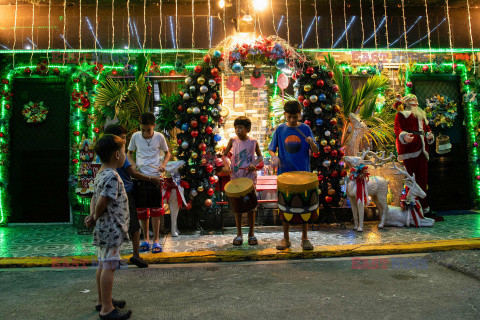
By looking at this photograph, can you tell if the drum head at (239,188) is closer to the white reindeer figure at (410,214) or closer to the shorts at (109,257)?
the shorts at (109,257)

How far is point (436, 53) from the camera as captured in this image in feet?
32.1

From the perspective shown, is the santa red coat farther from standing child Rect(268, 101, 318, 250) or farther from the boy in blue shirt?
the boy in blue shirt

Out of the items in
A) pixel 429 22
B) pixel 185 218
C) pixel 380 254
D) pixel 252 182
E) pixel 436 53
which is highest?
pixel 429 22

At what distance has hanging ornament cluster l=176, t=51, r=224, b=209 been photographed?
7.09 m

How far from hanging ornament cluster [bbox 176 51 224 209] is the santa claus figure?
3626 millimetres

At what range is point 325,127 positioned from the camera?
7570 mm

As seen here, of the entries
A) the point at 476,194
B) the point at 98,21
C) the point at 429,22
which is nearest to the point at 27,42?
the point at 98,21

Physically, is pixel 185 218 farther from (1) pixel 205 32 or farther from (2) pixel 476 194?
(2) pixel 476 194

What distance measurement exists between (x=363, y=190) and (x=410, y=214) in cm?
114

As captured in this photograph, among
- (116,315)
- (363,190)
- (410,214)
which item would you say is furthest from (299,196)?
(410,214)

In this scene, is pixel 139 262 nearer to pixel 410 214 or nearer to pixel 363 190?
pixel 363 190

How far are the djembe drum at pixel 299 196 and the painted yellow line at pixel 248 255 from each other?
509 millimetres

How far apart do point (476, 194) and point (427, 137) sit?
8.82ft

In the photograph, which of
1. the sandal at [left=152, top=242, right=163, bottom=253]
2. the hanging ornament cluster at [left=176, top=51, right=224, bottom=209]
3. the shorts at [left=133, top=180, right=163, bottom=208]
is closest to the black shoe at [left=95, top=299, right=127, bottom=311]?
the shorts at [left=133, top=180, right=163, bottom=208]
